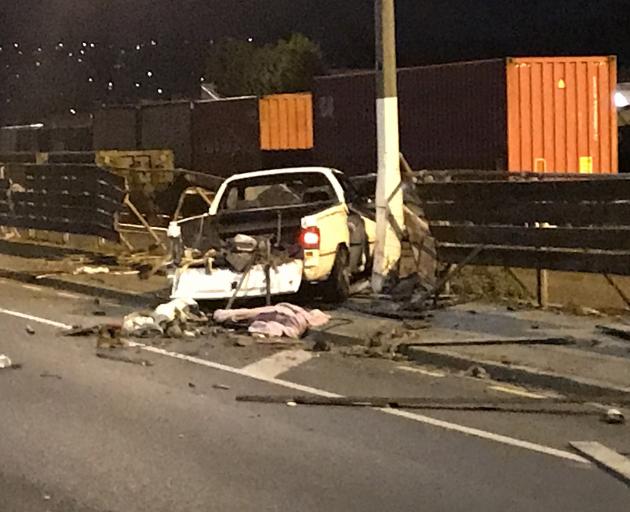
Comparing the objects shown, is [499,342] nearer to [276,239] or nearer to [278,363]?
[278,363]

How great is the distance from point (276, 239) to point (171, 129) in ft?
83.4

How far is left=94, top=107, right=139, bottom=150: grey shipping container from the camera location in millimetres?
40884

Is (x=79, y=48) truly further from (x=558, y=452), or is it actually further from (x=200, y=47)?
(x=558, y=452)

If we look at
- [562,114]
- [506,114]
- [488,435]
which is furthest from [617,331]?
[506,114]

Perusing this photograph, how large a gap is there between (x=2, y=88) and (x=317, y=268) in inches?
2228

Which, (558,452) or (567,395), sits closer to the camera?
(558,452)

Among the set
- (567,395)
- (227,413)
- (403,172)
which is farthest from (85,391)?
(403,172)

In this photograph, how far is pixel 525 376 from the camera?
9.72 metres

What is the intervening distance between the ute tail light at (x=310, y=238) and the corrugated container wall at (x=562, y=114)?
11.4 metres

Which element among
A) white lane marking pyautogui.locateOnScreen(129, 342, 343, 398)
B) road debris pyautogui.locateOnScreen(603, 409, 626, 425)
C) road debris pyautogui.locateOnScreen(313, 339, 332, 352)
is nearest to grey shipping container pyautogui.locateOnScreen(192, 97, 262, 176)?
white lane marking pyautogui.locateOnScreen(129, 342, 343, 398)

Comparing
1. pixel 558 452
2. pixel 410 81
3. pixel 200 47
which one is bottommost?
pixel 558 452

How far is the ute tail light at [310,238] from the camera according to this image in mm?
12891

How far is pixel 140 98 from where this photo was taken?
65.4 m

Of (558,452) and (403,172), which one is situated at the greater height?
(403,172)
